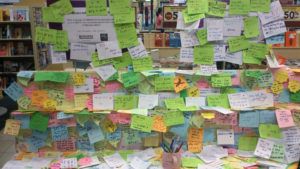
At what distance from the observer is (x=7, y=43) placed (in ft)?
20.0

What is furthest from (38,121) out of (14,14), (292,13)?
(14,14)

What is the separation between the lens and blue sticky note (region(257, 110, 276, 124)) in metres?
1.83

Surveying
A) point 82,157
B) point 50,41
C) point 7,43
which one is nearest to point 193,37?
point 50,41

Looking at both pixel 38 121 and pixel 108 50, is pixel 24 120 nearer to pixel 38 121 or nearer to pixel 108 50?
pixel 38 121

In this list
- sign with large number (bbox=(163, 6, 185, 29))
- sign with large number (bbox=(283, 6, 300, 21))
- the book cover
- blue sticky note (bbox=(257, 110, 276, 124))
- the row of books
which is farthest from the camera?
the row of books

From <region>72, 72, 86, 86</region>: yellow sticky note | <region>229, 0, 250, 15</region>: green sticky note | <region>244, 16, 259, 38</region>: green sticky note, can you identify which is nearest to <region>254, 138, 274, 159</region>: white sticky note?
<region>244, 16, 259, 38</region>: green sticky note

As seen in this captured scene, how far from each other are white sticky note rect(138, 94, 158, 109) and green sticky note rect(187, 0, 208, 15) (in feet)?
1.69

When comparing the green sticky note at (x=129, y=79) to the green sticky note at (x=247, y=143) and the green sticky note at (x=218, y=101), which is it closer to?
the green sticky note at (x=218, y=101)

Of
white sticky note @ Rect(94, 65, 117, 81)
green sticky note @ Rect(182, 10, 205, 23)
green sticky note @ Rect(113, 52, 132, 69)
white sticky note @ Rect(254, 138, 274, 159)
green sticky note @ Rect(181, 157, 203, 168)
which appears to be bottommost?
green sticky note @ Rect(181, 157, 203, 168)

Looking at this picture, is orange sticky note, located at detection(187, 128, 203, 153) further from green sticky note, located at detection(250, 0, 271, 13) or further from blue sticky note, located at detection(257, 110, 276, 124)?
green sticky note, located at detection(250, 0, 271, 13)

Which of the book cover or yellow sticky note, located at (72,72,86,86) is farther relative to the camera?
the book cover

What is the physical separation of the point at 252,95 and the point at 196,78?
0.33m

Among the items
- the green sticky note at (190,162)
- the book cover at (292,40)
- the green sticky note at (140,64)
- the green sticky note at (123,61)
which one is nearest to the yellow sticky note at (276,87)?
the green sticky note at (190,162)

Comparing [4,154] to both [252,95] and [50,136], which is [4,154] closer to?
[50,136]
